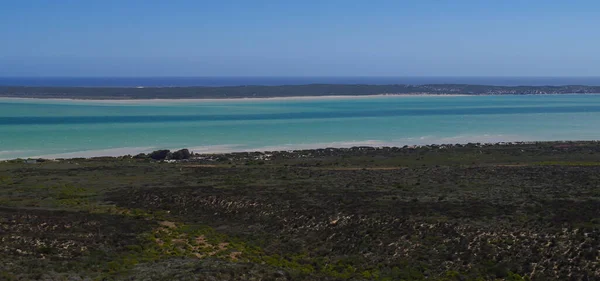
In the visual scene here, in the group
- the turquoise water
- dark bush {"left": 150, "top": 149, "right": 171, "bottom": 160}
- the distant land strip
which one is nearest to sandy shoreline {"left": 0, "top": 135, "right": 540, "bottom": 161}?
the turquoise water

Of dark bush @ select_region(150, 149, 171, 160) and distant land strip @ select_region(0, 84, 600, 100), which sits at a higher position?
distant land strip @ select_region(0, 84, 600, 100)

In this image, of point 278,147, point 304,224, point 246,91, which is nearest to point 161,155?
point 278,147

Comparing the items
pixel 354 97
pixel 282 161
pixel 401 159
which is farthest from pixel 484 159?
pixel 354 97

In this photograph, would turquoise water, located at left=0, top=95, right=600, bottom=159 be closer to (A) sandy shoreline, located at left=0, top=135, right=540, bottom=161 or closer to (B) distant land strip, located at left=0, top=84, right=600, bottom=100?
(A) sandy shoreline, located at left=0, top=135, right=540, bottom=161

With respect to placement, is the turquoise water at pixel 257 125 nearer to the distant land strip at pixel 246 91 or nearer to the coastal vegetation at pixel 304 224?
the distant land strip at pixel 246 91

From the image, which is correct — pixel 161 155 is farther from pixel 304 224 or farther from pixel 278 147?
pixel 304 224

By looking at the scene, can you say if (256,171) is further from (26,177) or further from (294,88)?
(294,88)

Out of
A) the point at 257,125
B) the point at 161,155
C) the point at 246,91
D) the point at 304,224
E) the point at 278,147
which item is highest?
the point at 246,91
